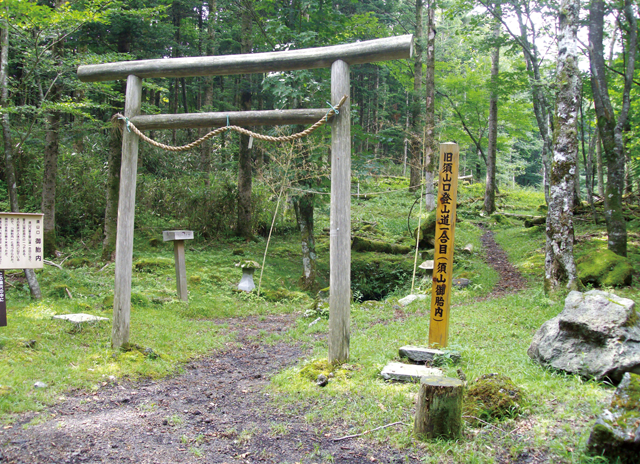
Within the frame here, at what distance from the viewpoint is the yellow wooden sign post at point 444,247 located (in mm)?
5285

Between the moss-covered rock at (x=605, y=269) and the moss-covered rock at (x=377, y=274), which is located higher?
the moss-covered rock at (x=605, y=269)

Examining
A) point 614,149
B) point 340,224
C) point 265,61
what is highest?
point 265,61

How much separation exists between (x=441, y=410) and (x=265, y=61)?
165 inches

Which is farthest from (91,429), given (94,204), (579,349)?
(94,204)

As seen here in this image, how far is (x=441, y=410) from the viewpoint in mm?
3168

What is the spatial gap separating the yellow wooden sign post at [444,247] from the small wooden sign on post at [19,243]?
5322 millimetres

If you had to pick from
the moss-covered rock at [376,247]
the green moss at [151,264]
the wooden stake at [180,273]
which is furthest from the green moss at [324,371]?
the moss-covered rock at [376,247]

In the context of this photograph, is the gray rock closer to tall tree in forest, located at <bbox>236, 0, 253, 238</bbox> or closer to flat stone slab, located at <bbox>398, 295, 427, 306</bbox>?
flat stone slab, located at <bbox>398, 295, 427, 306</bbox>

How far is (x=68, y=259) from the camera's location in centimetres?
1091

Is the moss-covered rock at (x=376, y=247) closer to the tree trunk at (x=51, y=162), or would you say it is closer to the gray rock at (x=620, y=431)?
the tree trunk at (x=51, y=162)

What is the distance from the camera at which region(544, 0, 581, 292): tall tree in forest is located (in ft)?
25.0

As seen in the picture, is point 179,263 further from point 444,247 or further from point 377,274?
point 444,247

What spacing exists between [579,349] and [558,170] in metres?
4.57

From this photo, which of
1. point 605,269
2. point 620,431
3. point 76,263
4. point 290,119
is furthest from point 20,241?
point 605,269
